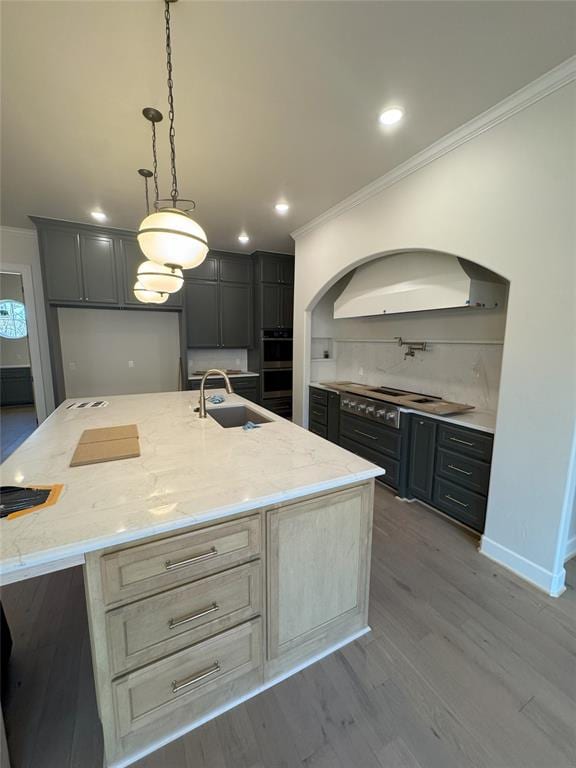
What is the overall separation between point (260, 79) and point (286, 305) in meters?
3.45

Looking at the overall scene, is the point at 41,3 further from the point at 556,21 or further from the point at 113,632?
the point at 113,632

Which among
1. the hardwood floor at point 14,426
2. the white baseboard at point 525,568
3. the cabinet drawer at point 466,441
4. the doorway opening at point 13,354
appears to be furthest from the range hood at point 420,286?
the doorway opening at point 13,354

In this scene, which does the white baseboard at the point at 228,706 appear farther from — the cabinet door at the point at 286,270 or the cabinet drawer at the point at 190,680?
the cabinet door at the point at 286,270

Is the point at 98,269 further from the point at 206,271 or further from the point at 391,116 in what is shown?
the point at 391,116

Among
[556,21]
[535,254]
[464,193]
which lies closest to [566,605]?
[535,254]

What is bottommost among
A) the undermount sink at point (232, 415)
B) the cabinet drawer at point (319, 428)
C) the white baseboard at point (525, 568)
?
the white baseboard at point (525, 568)

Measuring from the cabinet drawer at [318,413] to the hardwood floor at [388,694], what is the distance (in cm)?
221

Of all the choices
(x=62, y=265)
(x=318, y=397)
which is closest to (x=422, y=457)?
(x=318, y=397)

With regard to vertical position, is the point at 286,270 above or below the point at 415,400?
above

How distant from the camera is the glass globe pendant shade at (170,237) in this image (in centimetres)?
134

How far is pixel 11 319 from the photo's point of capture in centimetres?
709

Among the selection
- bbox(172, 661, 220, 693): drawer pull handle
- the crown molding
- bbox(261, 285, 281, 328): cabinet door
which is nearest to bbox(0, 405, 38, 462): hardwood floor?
bbox(261, 285, 281, 328): cabinet door

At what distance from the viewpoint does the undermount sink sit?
2.63 metres

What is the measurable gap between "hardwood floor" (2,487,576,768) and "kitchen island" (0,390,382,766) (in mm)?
113
